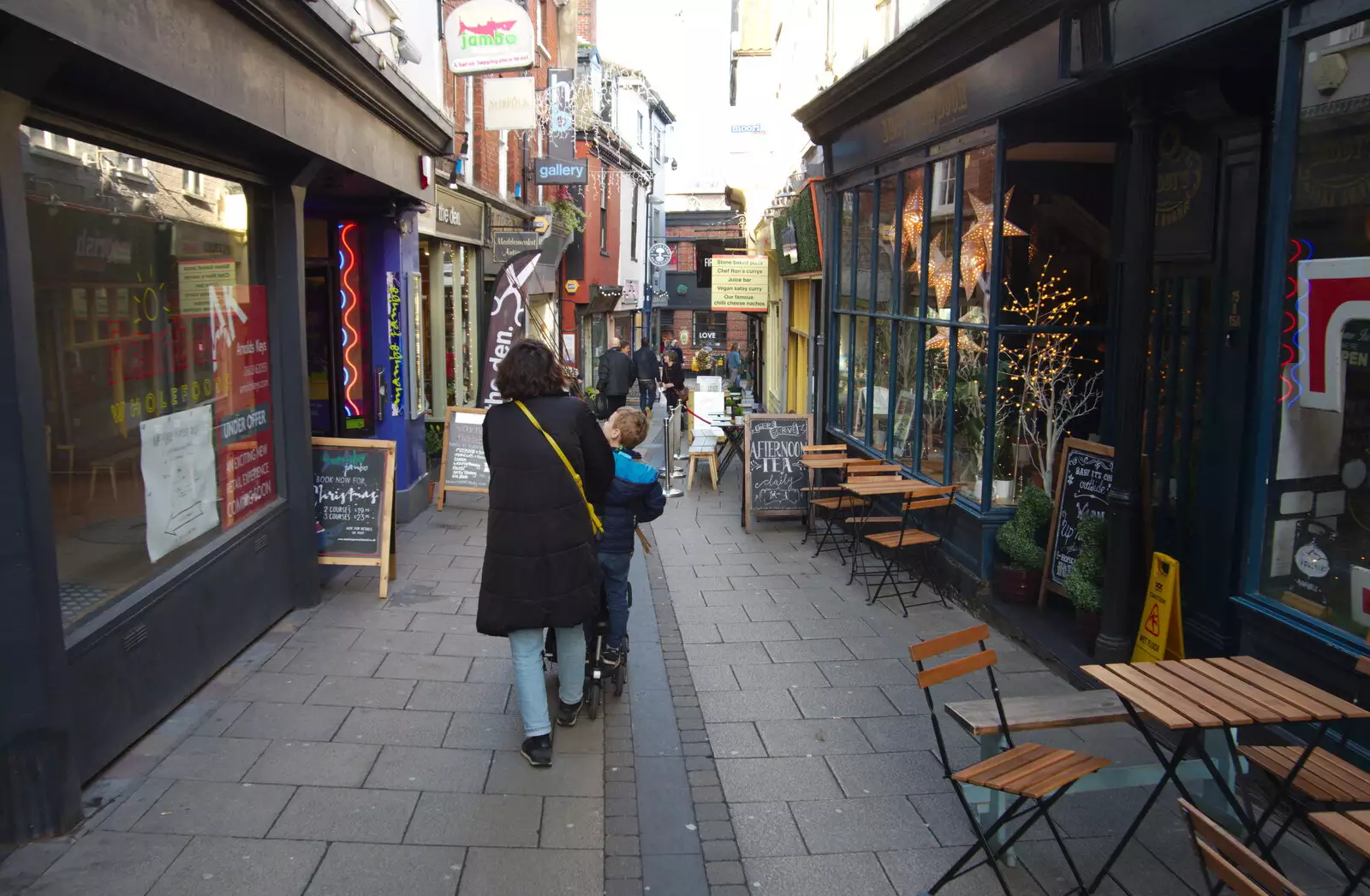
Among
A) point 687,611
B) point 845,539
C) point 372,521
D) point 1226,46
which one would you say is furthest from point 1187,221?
point 372,521

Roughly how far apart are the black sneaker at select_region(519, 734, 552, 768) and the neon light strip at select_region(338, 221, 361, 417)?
6391 millimetres

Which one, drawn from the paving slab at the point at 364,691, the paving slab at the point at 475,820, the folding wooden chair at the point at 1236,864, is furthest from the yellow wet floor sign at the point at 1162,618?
the paving slab at the point at 364,691

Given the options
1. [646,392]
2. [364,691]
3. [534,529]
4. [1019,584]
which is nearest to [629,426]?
[534,529]

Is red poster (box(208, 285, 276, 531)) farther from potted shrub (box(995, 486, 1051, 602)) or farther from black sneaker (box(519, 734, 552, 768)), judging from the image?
potted shrub (box(995, 486, 1051, 602))

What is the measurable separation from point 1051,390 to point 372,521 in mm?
4916

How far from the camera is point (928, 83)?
8.47m

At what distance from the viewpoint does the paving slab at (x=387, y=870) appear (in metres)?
3.68

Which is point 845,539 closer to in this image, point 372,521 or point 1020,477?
point 1020,477

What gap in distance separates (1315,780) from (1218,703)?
52cm

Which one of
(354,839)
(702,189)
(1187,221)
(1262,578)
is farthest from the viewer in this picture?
(702,189)

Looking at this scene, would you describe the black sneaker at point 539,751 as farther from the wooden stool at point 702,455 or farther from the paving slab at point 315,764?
the wooden stool at point 702,455

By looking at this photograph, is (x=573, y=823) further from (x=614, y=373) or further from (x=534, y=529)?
(x=614, y=373)

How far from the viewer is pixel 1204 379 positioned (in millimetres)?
5609

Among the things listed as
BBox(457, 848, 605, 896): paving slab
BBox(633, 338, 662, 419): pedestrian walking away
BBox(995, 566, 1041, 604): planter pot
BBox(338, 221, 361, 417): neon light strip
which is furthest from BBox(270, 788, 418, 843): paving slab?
BBox(633, 338, 662, 419): pedestrian walking away
